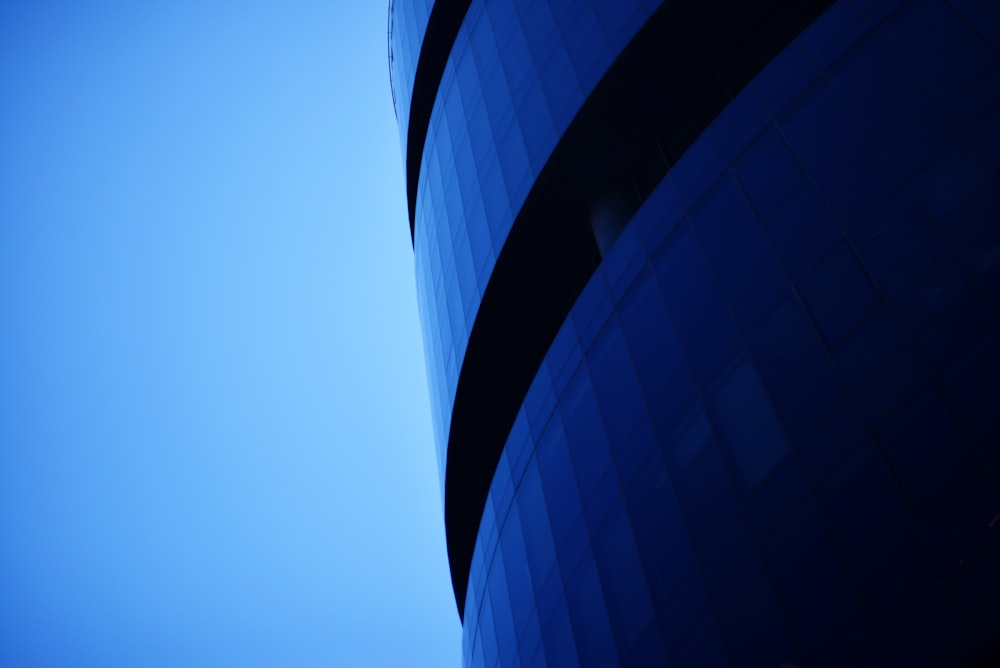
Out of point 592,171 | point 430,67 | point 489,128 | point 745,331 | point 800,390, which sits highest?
point 430,67

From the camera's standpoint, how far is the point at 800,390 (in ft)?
48.0

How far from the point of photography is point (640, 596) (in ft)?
54.5

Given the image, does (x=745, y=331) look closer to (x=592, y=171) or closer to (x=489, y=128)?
(x=592, y=171)

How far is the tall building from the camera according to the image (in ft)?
41.6

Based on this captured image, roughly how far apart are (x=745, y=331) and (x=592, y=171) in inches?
379

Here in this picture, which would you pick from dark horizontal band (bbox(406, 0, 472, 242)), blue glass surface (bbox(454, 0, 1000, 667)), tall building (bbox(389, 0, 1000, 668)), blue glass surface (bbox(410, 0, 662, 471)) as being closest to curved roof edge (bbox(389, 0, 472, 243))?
dark horizontal band (bbox(406, 0, 472, 242))

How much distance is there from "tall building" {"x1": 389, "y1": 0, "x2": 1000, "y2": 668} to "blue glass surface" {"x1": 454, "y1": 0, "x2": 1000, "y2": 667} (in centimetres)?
4

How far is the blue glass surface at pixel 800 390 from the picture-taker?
40.9ft

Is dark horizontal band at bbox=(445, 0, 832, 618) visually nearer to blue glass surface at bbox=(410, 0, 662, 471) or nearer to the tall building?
the tall building

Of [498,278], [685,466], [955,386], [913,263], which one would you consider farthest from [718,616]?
[498,278]

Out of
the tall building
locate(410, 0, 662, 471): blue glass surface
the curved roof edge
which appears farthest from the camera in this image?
the curved roof edge

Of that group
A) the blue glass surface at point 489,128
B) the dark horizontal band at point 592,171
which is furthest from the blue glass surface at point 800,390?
the blue glass surface at point 489,128

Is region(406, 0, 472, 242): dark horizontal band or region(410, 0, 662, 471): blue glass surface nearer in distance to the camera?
region(410, 0, 662, 471): blue glass surface

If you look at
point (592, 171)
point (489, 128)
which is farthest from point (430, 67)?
point (592, 171)
